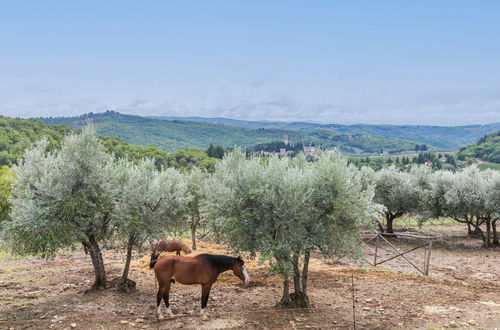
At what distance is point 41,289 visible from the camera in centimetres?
1781

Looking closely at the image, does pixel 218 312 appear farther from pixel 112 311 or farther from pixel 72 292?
pixel 72 292

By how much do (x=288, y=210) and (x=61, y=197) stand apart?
917cm

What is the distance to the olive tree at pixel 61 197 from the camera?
46.7ft

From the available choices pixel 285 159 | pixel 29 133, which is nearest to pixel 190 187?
pixel 285 159

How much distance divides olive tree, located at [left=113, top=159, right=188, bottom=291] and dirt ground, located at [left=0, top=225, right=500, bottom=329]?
2.68m

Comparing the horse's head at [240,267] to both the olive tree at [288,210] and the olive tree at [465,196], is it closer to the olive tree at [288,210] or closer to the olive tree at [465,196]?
the olive tree at [288,210]

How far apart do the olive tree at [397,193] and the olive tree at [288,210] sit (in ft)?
93.4

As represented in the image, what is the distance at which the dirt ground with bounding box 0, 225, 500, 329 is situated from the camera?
1366 cm

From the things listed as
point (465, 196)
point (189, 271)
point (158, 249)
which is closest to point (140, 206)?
point (189, 271)

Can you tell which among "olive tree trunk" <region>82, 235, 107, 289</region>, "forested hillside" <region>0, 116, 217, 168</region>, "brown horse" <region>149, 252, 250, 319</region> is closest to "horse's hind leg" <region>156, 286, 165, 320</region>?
"brown horse" <region>149, 252, 250, 319</region>

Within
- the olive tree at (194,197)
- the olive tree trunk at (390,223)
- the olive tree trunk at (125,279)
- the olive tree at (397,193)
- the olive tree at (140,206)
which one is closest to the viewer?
the olive tree at (140,206)

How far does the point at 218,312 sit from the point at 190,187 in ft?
61.9

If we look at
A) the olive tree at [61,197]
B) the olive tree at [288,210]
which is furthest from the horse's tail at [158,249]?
the olive tree at [288,210]

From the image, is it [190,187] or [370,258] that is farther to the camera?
[190,187]
